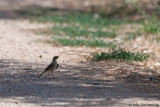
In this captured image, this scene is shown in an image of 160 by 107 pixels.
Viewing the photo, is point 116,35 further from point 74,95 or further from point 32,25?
point 74,95

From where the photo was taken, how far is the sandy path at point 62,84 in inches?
311

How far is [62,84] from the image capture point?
900 cm

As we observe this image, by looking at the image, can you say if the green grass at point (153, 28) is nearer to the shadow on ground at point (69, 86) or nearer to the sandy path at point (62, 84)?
the sandy path at point (62, 84)

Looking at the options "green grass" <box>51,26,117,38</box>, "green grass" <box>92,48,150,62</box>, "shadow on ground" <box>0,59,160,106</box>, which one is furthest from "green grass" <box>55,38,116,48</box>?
"shadow on ground" <box>0,59,160,106</box>

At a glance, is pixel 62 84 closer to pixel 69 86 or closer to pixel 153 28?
pixel 69 86

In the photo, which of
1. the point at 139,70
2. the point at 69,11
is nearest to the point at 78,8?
the point at 69,11

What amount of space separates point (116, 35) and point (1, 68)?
535 centimetres

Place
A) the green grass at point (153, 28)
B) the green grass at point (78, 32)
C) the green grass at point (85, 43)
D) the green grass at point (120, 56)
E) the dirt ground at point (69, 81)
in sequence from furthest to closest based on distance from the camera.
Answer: the green grass at point (78, 32), the green grass at point (153, 28), the green grass at point (85, 43), the green grass at point (120, 56), the dirt ground at point (69, 81)

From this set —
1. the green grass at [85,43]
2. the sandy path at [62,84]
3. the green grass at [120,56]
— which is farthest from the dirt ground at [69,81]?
the green grass at [85,43]

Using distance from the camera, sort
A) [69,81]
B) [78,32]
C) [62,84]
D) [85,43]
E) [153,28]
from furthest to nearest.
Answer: [78,32] < [153,28] < [85,43] < [69,81] < [62,84]

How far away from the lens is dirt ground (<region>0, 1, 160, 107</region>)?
789 centimetres

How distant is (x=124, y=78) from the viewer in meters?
9.66

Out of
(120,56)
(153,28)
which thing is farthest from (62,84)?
(153,28)

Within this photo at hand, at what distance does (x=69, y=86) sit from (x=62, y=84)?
0.56ft
